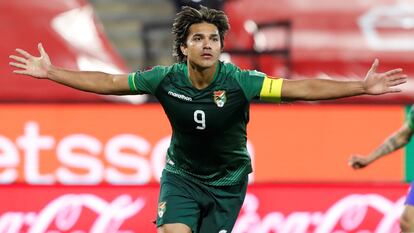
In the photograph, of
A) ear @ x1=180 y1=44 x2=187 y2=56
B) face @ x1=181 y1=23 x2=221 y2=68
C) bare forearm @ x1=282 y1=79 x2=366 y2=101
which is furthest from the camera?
ear @ x1=180 y1=44 x2=187 y2=56

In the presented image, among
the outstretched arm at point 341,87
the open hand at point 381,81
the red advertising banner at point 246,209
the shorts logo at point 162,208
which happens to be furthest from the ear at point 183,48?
the red advertising banner at point 246,209

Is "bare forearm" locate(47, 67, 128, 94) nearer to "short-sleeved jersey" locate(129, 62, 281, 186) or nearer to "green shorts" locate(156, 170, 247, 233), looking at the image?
"short-sleeved jersey" locate(129, 62, 281, 186)

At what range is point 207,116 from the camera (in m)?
6.93

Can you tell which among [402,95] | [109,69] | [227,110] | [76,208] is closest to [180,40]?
[227,110]

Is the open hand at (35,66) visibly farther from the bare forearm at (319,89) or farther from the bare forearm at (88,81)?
the bare forearm at (319,89)

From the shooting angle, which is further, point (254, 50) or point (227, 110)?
point (254, 50)

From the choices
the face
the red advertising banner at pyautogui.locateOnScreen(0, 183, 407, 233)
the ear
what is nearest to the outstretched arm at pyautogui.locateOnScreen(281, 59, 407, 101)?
the face

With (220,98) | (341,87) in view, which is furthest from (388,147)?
(220,98)

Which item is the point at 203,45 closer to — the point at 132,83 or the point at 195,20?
the point at 195,20

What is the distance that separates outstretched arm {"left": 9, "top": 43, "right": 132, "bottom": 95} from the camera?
7.00 m

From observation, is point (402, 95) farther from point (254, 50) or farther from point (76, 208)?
point (76, 208)

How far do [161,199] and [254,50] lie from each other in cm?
392

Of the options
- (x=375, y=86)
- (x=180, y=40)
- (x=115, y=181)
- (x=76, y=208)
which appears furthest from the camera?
(x=115, y=181)

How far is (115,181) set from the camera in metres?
10.6
